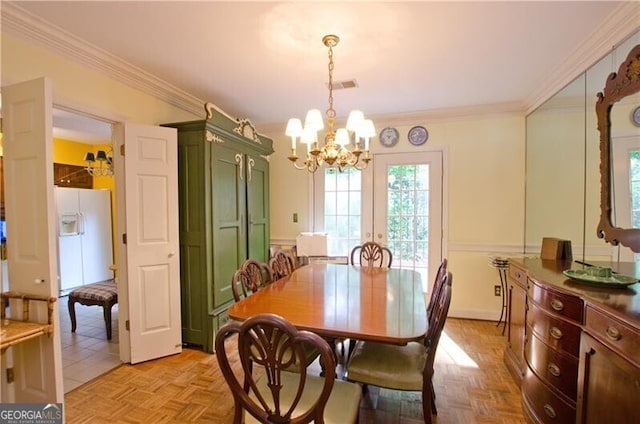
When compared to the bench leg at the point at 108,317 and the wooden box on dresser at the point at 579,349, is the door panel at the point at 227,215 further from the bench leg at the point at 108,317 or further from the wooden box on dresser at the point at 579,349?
the wooden box on dresser at the point at 579,349

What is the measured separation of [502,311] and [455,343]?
0.87 metres

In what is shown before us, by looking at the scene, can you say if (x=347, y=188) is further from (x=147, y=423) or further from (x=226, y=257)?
(x=147, y=423)

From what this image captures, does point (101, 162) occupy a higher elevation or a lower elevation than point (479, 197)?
higher

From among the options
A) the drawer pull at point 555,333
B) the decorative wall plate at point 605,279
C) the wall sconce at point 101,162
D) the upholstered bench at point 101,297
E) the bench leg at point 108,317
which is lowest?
the bench leg at point 108,317

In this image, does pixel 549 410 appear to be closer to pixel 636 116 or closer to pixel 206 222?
pixel 636 116

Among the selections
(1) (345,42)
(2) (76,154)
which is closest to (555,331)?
(1) (345,42)

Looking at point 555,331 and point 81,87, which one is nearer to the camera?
point 555,331

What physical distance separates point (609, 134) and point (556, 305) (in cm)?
121

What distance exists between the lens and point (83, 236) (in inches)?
193

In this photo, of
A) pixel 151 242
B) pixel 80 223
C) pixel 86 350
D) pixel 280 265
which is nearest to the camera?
pixel 151 242

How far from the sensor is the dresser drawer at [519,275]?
220 cm

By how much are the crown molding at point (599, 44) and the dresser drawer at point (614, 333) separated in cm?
174

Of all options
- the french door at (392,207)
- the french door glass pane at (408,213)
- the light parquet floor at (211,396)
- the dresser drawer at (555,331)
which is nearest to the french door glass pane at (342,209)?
the french door at (392,207)

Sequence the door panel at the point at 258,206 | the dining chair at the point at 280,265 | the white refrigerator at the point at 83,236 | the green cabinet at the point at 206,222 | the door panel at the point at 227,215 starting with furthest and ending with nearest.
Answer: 1. the white refrigerator at the point at 83,236
2. the door panel at the point at 258,206
3. the door panel at the point at 227,215
4. the green cabinet at the point at 206,222
5. the dining chair at the point at 280,265
